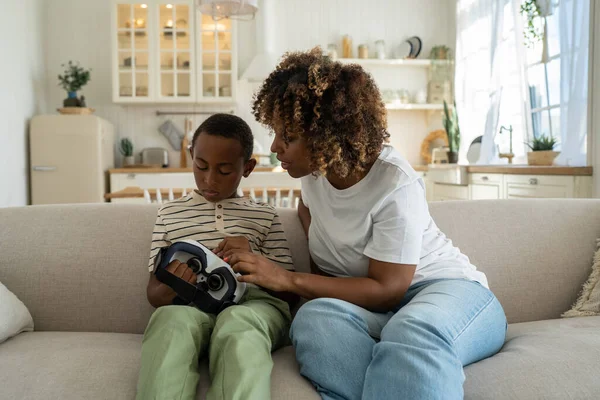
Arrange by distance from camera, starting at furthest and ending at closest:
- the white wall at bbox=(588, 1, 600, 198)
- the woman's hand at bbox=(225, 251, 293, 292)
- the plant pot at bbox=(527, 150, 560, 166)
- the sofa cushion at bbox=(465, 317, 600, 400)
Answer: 1. the plant pot at bbox=(527, 150, 560, 166)
2. the white wall at bbox=(588, 1, 600, 198)
3. the woman's hand at bbox=(225, 251, 293, 292)
4. the sofa cushion at bbox=(465, 317, 600, 400)

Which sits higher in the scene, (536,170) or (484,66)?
(484,66)

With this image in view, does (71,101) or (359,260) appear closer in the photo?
(359,260)

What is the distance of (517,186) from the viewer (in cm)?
365

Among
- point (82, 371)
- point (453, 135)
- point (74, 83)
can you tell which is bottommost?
point (82, 371)

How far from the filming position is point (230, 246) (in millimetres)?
1395

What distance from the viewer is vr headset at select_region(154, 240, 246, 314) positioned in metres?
1.35

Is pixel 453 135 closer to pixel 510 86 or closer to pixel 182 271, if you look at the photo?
pixel 510 86

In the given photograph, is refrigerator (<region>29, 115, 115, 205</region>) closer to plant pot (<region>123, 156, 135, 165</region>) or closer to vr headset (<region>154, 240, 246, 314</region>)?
plant pot (<region>123, 156, 135, 165</region>)

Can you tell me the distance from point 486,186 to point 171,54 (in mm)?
3061

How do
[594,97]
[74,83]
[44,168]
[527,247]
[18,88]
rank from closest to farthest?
[527,247] < [594,97] < [18,88] < [44,168] < [74,83]

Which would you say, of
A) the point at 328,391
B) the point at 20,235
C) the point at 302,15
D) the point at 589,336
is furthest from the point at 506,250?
the point at 302,15

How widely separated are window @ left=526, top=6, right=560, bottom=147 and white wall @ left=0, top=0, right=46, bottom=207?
12.6ft

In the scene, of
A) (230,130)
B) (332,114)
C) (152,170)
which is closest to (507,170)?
(230,130)

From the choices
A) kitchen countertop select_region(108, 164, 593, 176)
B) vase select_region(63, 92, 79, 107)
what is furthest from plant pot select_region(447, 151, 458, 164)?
vase select_region(63, 92, 79, 107)
